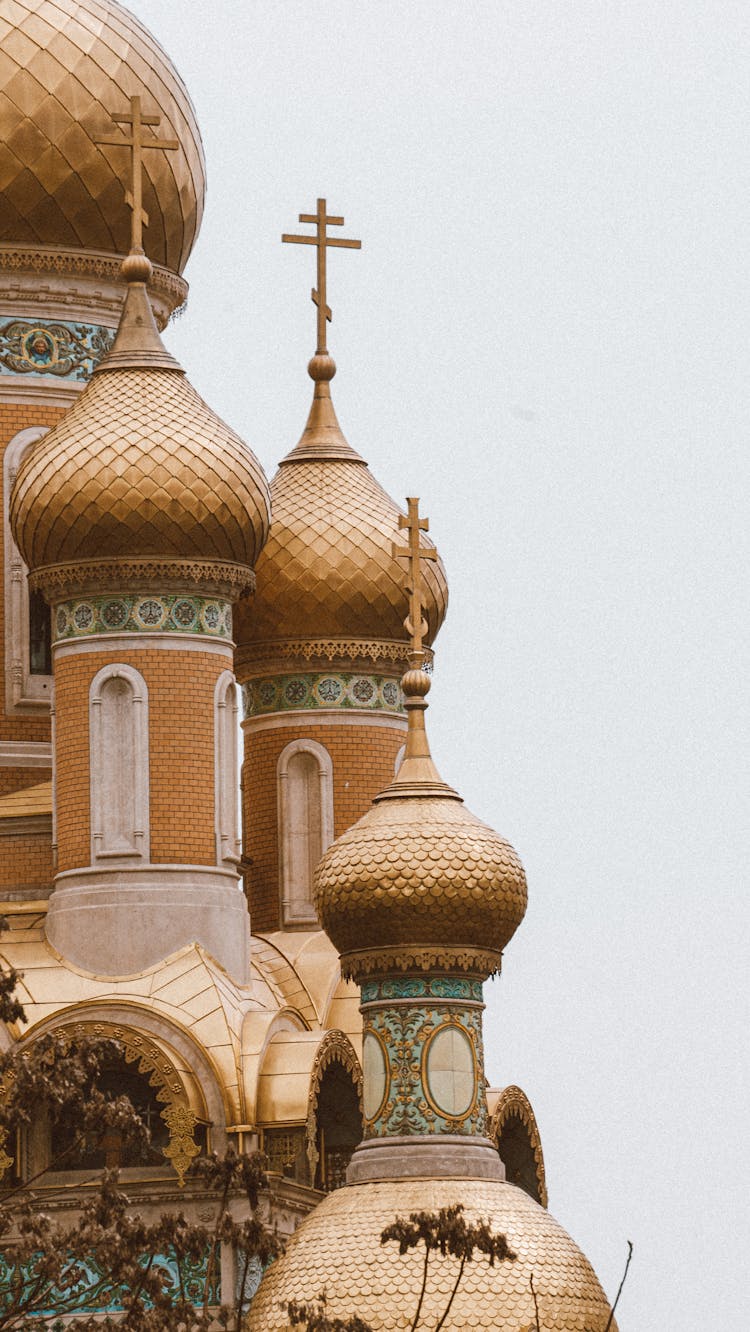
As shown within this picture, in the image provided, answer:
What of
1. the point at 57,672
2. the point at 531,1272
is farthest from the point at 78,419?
the point at 531,1272

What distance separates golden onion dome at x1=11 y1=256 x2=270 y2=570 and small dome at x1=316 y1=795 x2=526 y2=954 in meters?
2.28

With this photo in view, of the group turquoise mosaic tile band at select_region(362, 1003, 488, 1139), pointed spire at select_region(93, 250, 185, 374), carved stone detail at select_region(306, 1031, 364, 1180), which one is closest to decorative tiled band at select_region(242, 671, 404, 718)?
pointed spire at select_region(93, 250, 185, 374)

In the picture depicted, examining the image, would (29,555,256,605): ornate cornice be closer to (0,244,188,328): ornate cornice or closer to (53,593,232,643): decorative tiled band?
(53,593,232,643): decorative tiled band

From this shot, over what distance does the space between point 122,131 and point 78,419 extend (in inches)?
90.2

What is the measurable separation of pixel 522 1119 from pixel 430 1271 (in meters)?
3.73

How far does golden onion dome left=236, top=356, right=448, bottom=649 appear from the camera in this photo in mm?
23562

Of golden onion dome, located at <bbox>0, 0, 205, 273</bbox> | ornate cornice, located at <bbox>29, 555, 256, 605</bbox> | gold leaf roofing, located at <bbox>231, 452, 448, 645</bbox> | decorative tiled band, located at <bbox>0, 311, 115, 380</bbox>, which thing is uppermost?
golden onion dome, located at <bbox>0, 0, 205, 273</bbox>

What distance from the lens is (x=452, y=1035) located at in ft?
66.6

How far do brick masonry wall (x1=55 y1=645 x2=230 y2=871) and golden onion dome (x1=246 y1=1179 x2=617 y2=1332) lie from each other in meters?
2.54

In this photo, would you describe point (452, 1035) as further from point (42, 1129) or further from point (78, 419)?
point (78, 419)

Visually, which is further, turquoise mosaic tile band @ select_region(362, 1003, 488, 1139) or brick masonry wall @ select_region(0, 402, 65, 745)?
brick masonry wall @ select_region(0, 402, 65, 745)

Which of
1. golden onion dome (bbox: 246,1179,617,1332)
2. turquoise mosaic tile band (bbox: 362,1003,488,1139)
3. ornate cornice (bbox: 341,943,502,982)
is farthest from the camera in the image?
ornate cornice (bbox: 341,943,502,982)

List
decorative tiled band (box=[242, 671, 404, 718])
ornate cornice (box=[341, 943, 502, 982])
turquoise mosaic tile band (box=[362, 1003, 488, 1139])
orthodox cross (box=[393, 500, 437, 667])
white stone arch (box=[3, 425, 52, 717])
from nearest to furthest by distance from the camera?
turquoise mosaic tile band (box=[362, 1003, 488, 1139]), ornate cornice (box=[341, 943, 502, 982]), orthodox cross (box=[393, 500, 437, 667]), white stone arch (box=[3, 425, 52, 717]), decorative tiled band (box=[242, 671, 404, 718])

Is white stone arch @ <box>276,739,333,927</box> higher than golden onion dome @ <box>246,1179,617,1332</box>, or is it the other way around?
white stone arch @ <box>276,739,333,927</box>
